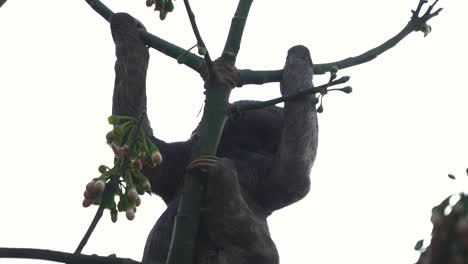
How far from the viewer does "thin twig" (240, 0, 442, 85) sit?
4477 mm

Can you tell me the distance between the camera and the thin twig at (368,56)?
4.48 metres

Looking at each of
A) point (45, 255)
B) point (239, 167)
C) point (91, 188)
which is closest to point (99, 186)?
point (91, 188)

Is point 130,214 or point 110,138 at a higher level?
point 110,138

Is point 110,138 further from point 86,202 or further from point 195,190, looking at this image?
point 195,190

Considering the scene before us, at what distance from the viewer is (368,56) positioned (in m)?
4.57

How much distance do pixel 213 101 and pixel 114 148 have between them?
3.63 feet

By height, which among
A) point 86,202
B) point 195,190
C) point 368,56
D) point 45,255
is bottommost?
point 45,255

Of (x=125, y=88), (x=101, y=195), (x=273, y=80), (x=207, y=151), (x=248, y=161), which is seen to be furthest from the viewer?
A: (x=248, y=161)

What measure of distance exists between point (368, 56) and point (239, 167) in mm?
1823

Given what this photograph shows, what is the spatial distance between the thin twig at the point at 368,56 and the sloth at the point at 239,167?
627 millimetres

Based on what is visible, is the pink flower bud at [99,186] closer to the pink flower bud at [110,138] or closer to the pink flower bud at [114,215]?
the pink flower bud at [114,215]

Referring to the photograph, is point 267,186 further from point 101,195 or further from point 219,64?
point 101,195

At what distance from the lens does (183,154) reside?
19.7ft

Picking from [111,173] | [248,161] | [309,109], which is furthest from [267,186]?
[111,173]
